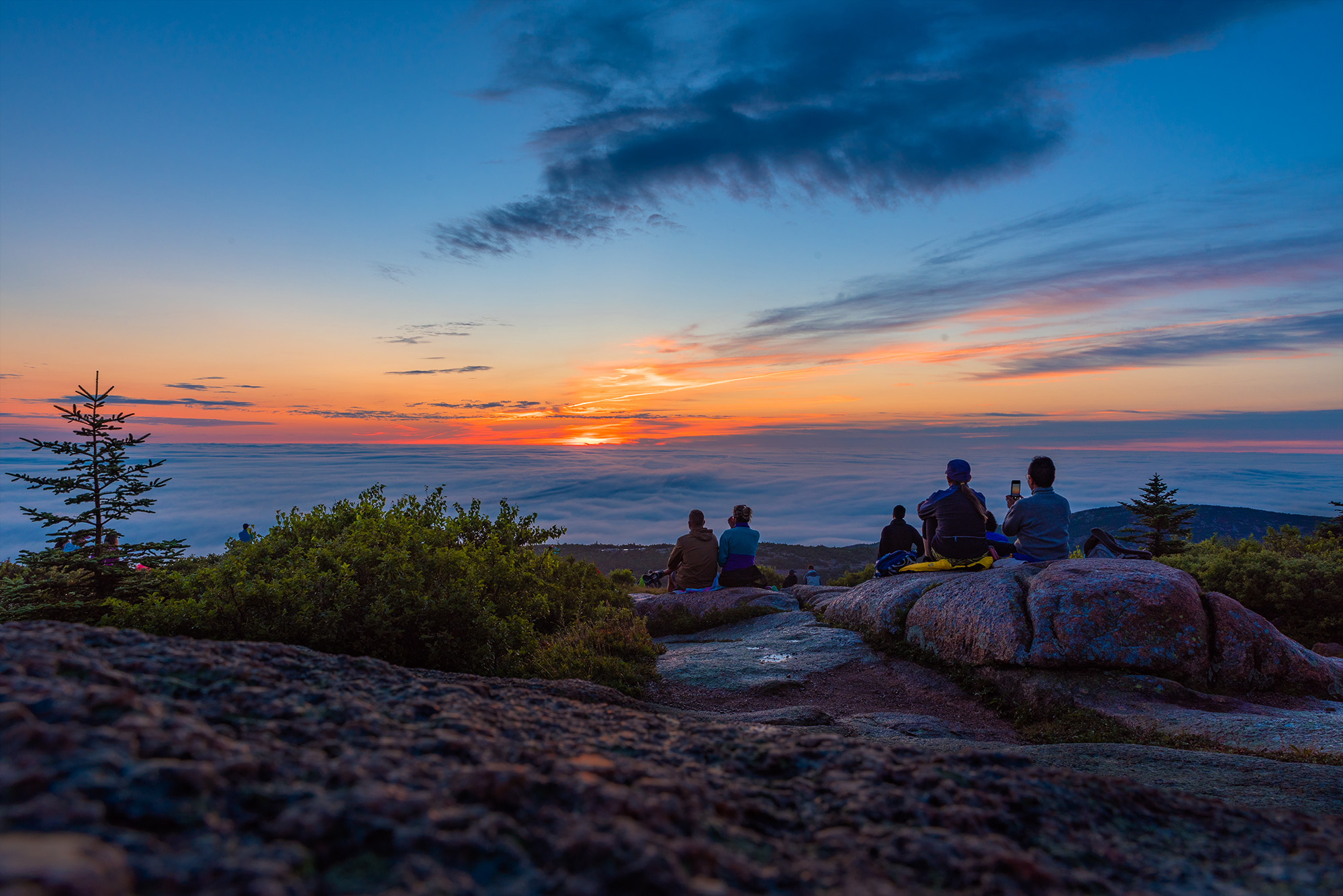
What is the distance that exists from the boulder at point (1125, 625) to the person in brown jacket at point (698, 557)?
26.5 feet

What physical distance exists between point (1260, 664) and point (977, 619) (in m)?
3.24

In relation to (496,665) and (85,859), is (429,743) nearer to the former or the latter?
(85,859)

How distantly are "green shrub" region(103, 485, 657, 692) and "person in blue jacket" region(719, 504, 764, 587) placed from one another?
5.46 meters

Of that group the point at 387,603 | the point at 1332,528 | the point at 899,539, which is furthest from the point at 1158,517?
the point at 387,603

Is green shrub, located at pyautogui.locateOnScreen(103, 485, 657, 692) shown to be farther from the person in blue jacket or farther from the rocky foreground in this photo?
the person in blue jacket

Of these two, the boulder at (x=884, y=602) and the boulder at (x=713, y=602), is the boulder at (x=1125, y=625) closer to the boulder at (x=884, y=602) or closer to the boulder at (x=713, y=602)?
the boulder at (x=884, y=602)

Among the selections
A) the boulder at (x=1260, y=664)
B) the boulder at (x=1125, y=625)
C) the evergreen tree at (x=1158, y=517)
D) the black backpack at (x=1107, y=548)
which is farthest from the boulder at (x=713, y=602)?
the evergreen tree at (x=1158, y=517)

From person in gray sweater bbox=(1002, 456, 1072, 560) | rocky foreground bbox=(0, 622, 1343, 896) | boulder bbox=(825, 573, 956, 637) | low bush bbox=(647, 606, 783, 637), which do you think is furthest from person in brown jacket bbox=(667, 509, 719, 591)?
rocky foreground bbox=(0, 622, 1343, 896)

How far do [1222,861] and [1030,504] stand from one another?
935 cm

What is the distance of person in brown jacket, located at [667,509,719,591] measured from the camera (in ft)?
51.5

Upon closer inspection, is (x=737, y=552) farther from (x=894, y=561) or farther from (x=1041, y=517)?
(x=1041, y=517)

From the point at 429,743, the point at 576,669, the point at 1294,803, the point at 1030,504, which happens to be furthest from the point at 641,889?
the point at 1030,504

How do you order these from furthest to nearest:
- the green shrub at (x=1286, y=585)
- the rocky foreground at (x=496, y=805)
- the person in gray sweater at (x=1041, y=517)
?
the green shrub at (x=1286, y=585) → the person in gray sweater at (x=1041, y=517) → the rocky foreground at (x=496, y=805)

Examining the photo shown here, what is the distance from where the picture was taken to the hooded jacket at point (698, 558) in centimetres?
1573
